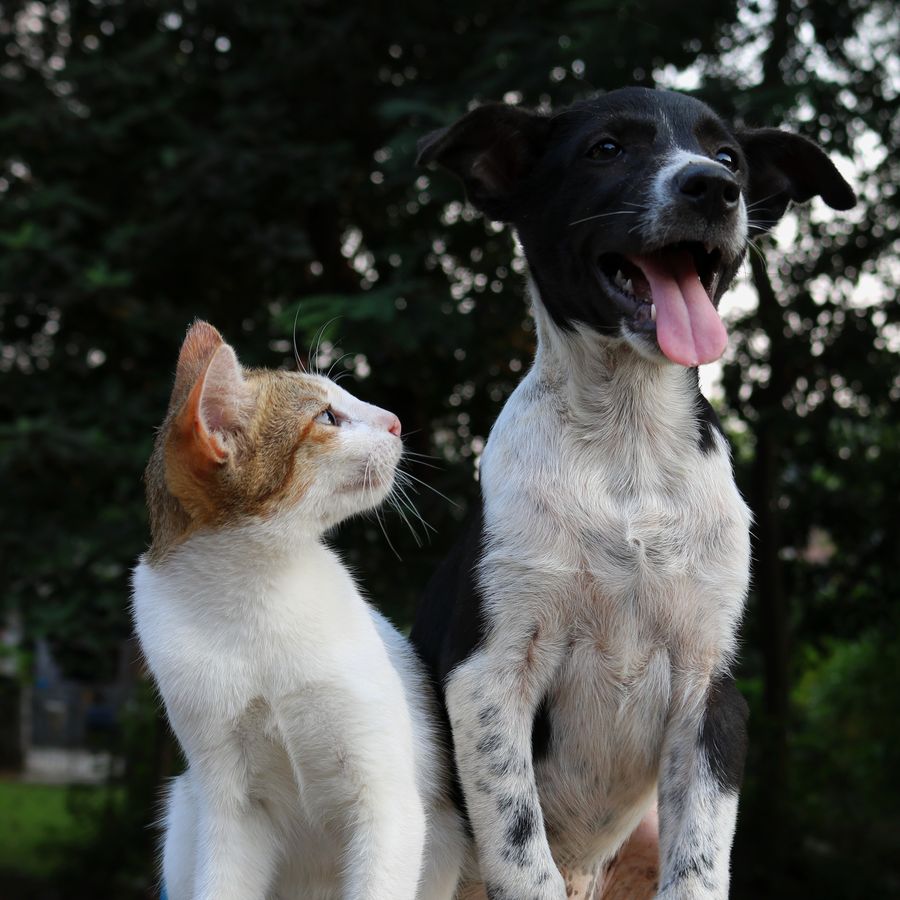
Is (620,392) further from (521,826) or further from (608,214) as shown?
(521,826)

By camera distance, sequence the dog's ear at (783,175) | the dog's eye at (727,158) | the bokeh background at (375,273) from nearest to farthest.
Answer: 1. the dog's eye at (727,158)
2. the dog's ear at (783,175)
3. the bokeh background at (375,273)

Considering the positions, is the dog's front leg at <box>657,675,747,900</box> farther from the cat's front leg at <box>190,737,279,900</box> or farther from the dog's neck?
the cat's front leg at <box>190,737,279,900</box>

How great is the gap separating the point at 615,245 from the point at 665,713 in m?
1.05

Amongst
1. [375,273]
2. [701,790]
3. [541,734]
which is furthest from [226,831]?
[375,273]

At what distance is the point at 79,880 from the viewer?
9703 millimetres

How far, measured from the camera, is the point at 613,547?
8.48ft

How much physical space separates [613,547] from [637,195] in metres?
0.78

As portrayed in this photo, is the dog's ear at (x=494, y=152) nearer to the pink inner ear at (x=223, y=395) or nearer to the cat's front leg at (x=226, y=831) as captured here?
the pink inner ear at (x=223, y=395)

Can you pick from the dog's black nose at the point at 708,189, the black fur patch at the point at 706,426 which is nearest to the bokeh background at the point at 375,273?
the black fur patch at the point at 706,426

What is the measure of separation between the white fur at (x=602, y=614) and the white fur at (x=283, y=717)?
208mm

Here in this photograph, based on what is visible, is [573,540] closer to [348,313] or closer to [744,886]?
[348,313]

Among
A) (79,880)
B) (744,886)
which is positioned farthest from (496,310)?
(79,880)

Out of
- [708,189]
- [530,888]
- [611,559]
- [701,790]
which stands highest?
[708,189]

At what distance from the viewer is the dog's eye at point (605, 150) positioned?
2783mm
